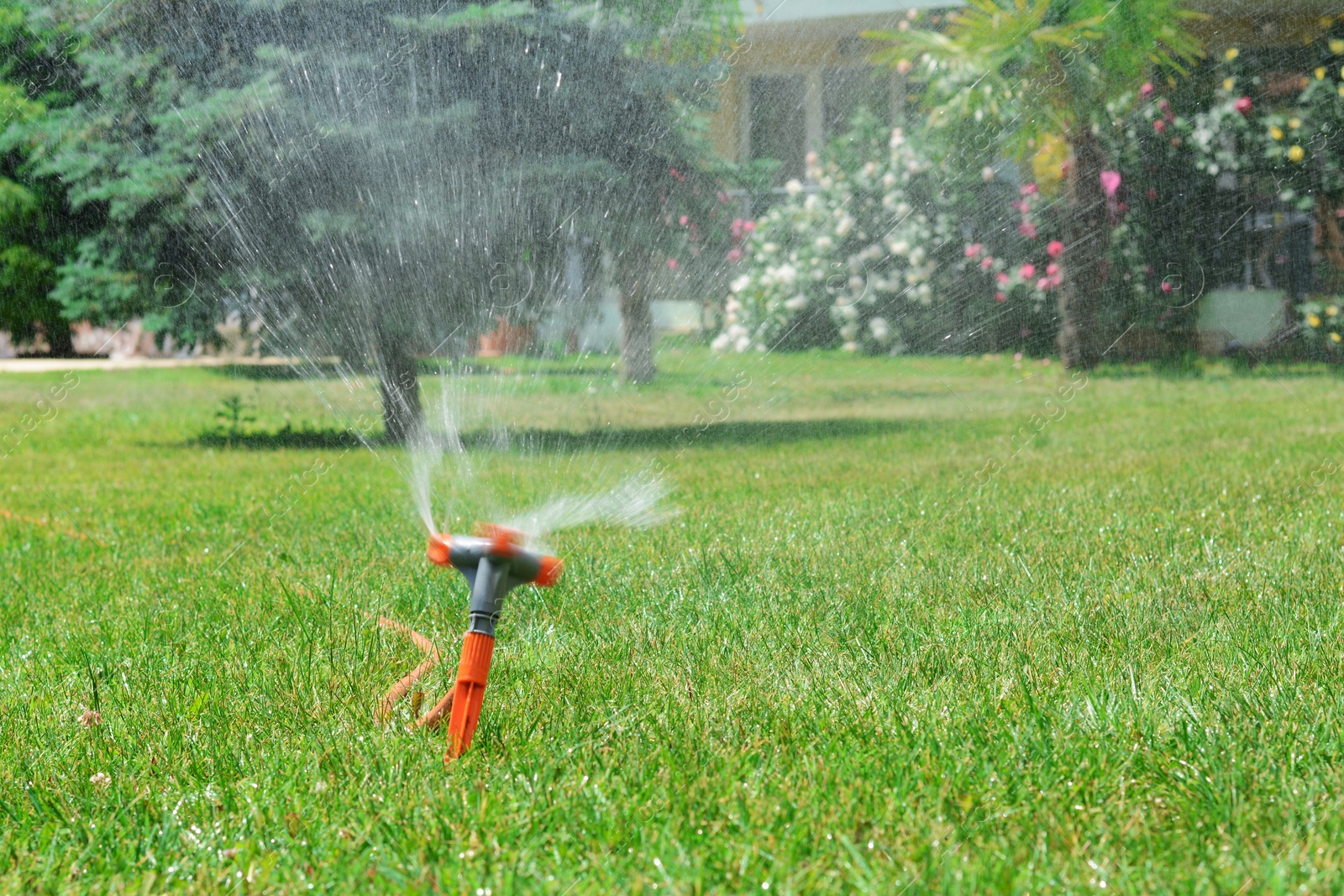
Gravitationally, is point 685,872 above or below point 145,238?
below

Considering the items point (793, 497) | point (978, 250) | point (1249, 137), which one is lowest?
point (793, 497)

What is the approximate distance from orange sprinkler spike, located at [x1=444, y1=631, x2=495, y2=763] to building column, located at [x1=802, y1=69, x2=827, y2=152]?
18.6ft

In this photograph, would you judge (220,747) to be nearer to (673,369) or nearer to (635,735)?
(635,735)

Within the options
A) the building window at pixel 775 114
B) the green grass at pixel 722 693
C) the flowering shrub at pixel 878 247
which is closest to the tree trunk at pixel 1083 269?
the flowering shrub at pixel 878 247

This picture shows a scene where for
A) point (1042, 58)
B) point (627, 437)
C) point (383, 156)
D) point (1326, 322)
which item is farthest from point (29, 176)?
point (1326, 322)

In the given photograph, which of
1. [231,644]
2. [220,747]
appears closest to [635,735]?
[220,747]

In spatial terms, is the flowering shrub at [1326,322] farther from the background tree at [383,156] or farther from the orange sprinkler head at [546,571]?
the orange sprinkler head at [546,571]

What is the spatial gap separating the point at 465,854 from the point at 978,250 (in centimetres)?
743

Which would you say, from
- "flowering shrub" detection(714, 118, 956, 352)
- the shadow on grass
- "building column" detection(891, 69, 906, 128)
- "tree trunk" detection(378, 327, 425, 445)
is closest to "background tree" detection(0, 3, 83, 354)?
the shadow on grass

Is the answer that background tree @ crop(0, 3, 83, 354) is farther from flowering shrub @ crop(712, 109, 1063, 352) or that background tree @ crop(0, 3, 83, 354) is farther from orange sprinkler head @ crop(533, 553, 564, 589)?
orange sprinkler head @ crop(533, 553, 564, 589)

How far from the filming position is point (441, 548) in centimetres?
174

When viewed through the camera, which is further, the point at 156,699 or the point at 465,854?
the point at 156,699

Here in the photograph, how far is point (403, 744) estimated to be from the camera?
6.18 feet

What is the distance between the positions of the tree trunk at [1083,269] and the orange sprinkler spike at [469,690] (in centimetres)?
646
